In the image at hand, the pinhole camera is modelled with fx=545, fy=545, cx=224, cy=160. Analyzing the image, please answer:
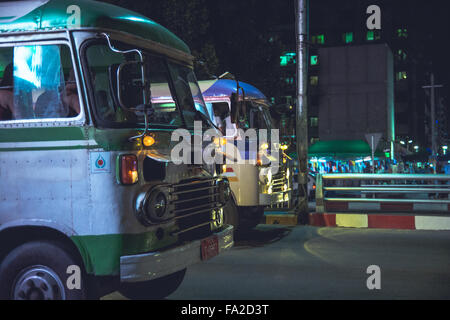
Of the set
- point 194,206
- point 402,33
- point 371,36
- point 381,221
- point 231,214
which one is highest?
point 402,33

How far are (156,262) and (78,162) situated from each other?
109 cm

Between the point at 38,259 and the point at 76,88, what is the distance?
4.98ft

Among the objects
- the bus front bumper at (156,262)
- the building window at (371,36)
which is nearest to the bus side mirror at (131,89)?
the bus front bumper at (156,262)

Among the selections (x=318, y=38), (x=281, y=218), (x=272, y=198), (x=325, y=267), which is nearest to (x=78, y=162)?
(x=325, y=267)

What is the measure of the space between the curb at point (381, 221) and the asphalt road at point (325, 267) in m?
0.35

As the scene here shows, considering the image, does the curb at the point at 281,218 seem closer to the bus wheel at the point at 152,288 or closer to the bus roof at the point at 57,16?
the bus wheel at the point at 152,288

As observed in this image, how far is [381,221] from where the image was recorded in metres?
11.9

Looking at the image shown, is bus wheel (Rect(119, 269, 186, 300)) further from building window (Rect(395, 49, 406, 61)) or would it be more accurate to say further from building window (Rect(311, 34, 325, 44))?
building window (Rect(395, 49, 406, 61))

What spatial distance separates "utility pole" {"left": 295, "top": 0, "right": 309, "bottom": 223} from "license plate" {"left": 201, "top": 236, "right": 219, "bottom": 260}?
7097 mm

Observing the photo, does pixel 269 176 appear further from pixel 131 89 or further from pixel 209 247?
pixel 131 89

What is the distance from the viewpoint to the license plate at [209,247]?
17.7 ft

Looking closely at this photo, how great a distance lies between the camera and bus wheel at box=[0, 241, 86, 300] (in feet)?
15.2
